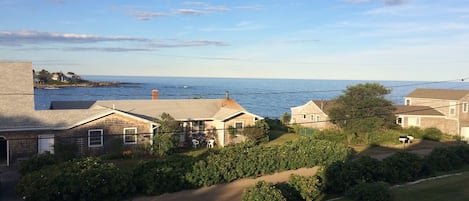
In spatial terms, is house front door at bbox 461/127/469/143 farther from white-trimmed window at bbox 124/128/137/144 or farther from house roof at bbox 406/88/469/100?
white-trimmed window at bbox 124/128/137/144

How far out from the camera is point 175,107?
36031 millimetres

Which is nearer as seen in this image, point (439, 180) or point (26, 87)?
point (439, 180)

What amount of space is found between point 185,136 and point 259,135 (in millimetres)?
5397

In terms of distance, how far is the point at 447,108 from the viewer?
4697 centimetres

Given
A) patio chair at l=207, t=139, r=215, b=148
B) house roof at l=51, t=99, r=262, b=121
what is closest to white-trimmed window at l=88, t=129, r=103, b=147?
house roof at l=51, t=99, r=262, b=121

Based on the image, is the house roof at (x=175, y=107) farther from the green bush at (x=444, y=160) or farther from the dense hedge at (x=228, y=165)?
the green bush at (x=444, y=160)

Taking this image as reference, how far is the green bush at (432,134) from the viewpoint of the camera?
42.5m

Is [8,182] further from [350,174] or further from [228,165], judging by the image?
[350,174]

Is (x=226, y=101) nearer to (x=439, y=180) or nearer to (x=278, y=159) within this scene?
(x=278, y=159)

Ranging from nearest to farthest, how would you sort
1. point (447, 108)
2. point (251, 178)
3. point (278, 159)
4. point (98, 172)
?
point (98, 172) → point (251, 178) → point (278, 159) → point (447, 108)

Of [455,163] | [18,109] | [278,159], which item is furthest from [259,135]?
[18,109]

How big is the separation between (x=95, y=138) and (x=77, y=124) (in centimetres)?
146

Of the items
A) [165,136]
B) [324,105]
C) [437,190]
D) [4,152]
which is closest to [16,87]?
[4,152]

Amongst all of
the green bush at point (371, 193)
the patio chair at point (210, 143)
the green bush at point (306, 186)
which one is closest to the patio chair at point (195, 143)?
the patio chair at point (210, 143)
